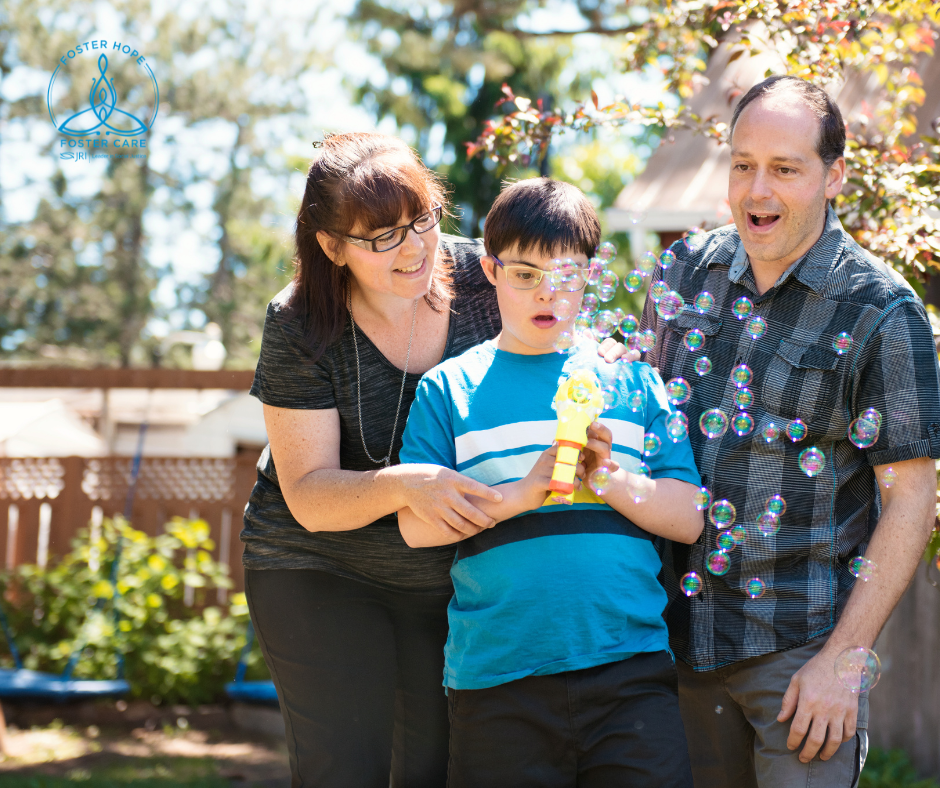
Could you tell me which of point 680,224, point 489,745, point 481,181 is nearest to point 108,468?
point 680,224

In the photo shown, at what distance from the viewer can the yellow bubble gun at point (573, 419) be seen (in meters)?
1.71

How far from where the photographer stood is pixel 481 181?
40.6ft

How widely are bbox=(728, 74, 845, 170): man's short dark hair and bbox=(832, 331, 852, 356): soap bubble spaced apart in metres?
0.38

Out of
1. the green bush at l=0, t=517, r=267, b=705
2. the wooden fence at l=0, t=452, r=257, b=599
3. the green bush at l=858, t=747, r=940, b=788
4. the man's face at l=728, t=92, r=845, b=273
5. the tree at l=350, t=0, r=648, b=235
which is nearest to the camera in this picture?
the man's face at l=728, t=92, r=845, b=273

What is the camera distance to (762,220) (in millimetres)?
2094

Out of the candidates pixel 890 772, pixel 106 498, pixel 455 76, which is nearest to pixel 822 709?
pixel 890 772

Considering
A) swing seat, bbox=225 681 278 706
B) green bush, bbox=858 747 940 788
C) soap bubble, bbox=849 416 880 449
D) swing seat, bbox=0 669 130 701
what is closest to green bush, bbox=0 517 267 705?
swing seat, bbox=0 669 130 701

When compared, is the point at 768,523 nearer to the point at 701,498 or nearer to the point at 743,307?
the point at 701,498

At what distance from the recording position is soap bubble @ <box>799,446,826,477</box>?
6.56ft

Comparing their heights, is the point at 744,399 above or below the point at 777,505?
above

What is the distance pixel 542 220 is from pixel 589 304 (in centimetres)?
27

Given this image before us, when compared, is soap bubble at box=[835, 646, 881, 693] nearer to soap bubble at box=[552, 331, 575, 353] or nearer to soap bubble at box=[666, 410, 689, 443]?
soap bubble at box=[666, 410, 689, 443]

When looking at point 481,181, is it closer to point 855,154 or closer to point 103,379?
point 103,379

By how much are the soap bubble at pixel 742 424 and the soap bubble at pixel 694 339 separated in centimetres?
21
